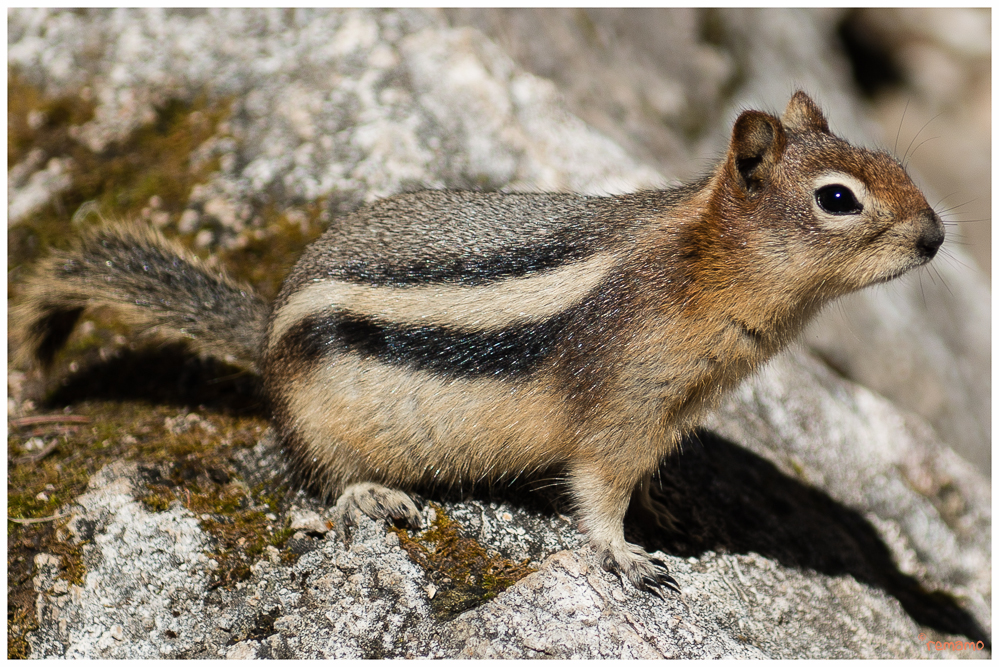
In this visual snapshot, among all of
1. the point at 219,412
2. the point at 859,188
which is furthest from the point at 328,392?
the point at 859,188

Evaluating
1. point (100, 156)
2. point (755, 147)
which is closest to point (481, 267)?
point (755, 147)

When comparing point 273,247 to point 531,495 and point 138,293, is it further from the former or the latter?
point 531,495

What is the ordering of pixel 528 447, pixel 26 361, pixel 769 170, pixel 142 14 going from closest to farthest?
pixel 769 170, pixel 528 447, pixel 26 361, pixel 142 14

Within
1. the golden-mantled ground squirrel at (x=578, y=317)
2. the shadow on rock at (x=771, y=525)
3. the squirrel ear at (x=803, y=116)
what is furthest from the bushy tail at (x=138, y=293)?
the squirrel ear at (x=803, y=116)

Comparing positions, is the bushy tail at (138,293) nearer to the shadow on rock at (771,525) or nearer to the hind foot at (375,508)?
the hind foot at (375,508)

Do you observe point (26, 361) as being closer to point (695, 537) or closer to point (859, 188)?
point (695, 537)
